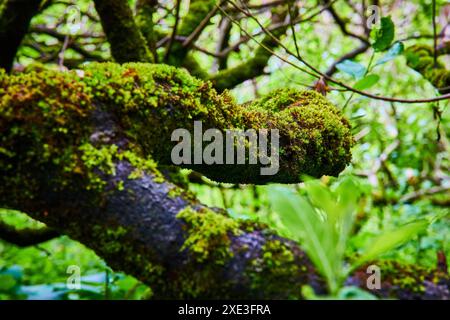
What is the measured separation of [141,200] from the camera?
97cm

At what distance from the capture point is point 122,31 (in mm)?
2682

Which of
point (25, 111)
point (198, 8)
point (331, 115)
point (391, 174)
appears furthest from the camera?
point (391, 174)

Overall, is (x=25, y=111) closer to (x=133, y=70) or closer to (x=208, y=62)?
(x=133, y=70)

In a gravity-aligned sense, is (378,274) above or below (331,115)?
below

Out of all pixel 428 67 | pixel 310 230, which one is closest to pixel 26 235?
pixel 310 230

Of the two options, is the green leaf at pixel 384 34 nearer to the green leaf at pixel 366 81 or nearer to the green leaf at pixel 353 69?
the green leaf at pixel 353 69

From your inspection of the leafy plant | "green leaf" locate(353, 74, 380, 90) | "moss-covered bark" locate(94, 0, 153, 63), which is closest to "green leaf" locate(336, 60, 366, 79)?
"green leaf" locate(353, 74, 380, 90)

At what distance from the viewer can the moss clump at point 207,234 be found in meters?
0.89

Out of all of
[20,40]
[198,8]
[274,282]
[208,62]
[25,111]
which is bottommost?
[274,282]

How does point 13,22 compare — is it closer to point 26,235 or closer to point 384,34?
A: point 26,235

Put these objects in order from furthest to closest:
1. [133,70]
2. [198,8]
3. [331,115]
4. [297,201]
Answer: [198,8] → [331,115] → [133,70] → [297,201]

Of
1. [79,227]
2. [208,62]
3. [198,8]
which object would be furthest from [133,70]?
[208,62]

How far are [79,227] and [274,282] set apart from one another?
0.45 metres

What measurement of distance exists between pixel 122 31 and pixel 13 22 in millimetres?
615
